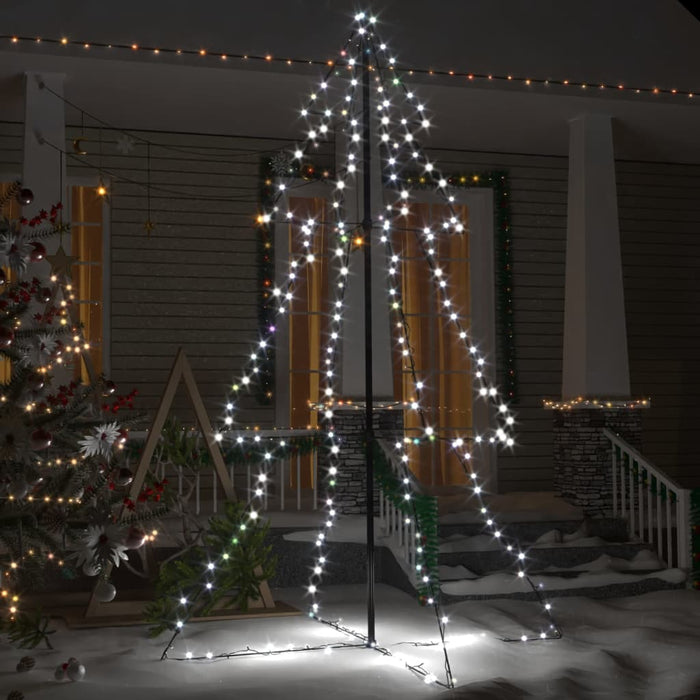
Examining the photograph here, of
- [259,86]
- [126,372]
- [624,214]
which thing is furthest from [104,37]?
[624,214]

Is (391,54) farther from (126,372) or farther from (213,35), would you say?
(126,372)

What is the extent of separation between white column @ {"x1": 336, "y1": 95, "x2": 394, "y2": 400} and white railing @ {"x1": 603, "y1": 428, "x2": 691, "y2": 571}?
182 cm

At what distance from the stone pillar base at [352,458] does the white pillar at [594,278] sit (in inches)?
66.3

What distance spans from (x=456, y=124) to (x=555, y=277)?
2.05 meters

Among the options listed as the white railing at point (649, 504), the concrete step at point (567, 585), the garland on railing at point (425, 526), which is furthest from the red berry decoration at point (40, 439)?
the white railing at point (649, 504)

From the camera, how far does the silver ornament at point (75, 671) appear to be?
4.50 meters

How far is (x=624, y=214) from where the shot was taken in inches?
400

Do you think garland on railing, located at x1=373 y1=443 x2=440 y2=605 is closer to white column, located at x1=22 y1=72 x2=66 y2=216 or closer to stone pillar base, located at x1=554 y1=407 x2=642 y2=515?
stone pillar base, located at x1=554 y1=407 x2=642 y2=515

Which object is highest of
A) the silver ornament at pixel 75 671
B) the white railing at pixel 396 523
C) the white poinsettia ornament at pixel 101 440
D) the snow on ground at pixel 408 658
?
the white poinsettia ornament at pixel 101 440


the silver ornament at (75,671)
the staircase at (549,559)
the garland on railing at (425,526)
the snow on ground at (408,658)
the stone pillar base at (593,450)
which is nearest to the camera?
the snow on ground at (408,658)

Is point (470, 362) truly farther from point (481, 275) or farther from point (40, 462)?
point (40, 462)

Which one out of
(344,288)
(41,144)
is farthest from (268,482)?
(41,144)

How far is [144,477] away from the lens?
577 cm

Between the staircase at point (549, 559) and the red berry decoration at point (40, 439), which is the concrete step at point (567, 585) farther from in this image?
the red berry decoration at point (40, 439)
